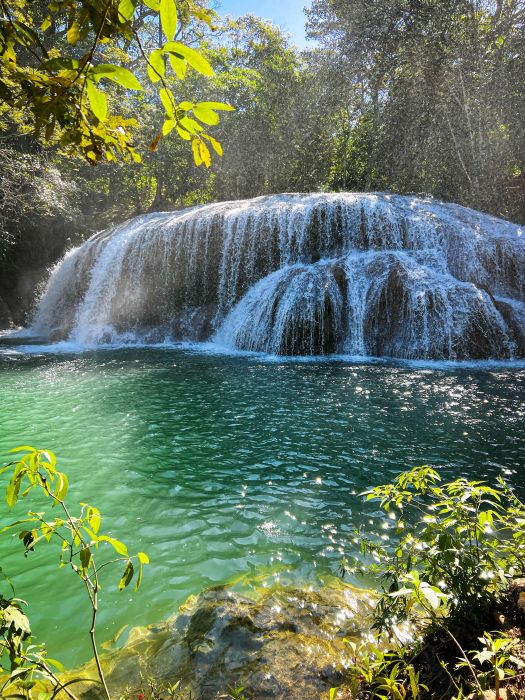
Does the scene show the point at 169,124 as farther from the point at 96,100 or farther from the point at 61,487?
the point at 61,487

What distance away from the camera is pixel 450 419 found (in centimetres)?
725

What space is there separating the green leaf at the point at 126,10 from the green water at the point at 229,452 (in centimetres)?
345

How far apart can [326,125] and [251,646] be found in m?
35.3

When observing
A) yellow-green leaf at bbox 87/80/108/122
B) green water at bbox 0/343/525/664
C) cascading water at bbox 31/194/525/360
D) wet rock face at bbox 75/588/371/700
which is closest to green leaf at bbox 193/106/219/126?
yellow-green leaf at bbox 87/80/108/122

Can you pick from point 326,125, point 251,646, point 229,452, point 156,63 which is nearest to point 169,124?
point 156,63

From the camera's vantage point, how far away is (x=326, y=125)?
32.1m

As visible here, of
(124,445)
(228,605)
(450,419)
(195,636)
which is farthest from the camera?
(450,419)

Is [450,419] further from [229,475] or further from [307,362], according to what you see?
[307,362]

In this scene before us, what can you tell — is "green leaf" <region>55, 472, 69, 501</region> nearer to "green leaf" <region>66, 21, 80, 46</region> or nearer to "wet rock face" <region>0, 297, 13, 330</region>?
"green leaf" <region>66, 21, 80, 46</region>

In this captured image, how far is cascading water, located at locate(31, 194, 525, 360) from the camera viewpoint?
13.0 meters

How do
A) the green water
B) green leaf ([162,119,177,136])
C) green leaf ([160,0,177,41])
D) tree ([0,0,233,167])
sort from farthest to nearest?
the green water
green leaf ([162,119,177,136])
tree ([0,0,233,167])
green leaf ([160,0,177,41])

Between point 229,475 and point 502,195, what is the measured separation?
28.1 m

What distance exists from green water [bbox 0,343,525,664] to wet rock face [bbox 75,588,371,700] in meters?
0.38

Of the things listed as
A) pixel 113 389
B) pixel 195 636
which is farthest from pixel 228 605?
pixel 113 389
